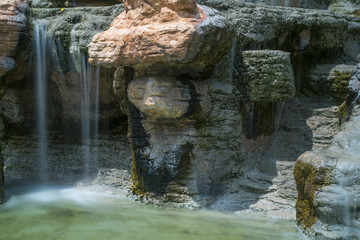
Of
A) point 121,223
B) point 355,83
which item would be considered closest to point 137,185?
point 121,223

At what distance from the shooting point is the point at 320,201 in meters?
4.01

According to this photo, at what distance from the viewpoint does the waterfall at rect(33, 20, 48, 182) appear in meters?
6.23

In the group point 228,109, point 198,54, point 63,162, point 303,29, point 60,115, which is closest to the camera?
point 198,54

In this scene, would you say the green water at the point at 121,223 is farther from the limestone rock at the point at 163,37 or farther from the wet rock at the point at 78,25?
the wet rock at the point at 78,25

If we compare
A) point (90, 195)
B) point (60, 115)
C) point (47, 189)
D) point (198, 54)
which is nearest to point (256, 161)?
point (198, 54)

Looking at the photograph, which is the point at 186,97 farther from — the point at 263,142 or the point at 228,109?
the point at 263,142

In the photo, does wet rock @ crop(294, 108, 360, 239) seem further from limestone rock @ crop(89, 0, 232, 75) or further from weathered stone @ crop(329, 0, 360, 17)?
weathered stone @ crop(329, 0, 360, 17)

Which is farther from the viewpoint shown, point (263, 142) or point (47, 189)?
point (47, 189)

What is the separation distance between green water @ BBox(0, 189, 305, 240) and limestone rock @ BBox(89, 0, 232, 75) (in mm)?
1818

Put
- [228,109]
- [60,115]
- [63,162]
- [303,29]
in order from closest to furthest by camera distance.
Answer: [228,109] < [303,29] < [63,162] < [60,115]

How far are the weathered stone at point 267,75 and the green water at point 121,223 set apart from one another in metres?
1.55

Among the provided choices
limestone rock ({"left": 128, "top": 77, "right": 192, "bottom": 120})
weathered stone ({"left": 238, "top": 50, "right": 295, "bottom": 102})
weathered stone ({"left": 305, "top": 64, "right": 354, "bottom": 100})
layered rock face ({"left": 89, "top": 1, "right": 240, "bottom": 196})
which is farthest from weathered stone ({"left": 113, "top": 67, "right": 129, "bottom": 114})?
weathered stone ({"left": 305, "top": 64, "right": 354, "bottom": 100})

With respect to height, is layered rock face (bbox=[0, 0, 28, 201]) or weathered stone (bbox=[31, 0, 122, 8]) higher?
weathered stone (bbox=[31, 0, 122, 8])

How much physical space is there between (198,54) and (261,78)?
1.10m
